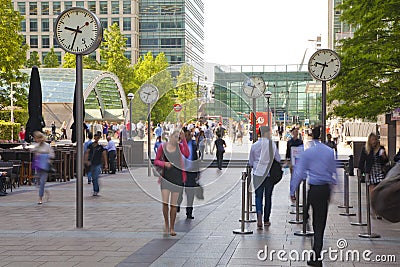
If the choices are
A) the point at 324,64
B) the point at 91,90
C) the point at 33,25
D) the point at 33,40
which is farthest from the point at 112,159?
the point at 33,25

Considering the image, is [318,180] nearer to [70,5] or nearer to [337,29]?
[337,29]

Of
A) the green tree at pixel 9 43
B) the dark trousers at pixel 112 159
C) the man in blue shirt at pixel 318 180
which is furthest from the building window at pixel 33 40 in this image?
the man in blue shirt at pixel 318 180

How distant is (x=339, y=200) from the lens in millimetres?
17469

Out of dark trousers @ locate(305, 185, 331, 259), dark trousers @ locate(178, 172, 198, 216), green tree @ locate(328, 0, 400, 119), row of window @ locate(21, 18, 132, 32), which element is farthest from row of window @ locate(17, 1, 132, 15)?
dark trousers @ locate(305, 185, 331, 259)

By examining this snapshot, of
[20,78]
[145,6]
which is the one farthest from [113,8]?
[20,78]

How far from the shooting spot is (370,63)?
21781 millimetres

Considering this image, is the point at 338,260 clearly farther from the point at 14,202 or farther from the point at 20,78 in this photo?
the point at 20,78

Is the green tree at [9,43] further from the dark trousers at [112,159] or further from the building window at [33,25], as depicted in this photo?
the building window at [33,25]

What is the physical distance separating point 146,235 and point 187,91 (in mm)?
2864

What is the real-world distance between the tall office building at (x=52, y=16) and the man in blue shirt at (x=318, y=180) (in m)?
112

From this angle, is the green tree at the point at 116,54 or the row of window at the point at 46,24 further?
the row of window at the point at 46,24

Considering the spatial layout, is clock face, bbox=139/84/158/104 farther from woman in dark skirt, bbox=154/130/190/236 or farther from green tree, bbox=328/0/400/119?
green tree, bbox=328/0/400/119

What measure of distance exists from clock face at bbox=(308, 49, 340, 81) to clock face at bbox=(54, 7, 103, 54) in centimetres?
488

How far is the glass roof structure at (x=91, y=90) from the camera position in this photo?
7338 centimetres
